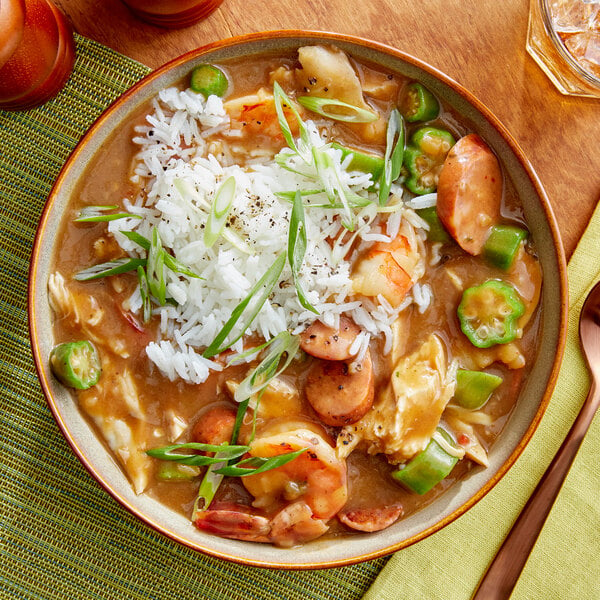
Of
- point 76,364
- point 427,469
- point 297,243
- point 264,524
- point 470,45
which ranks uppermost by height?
point 470,45

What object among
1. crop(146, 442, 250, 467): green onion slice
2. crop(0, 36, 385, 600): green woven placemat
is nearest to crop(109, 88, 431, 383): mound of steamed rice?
crop(146, 442, 250, 467): green onion slice

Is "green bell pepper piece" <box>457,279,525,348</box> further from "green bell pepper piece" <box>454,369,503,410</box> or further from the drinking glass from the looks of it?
the drinking glass

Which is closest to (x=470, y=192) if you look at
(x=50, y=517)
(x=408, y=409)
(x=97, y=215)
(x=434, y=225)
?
(x=434, y=225)

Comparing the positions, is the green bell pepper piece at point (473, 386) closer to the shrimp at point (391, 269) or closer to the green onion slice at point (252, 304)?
the shrimp at point (391, 269)

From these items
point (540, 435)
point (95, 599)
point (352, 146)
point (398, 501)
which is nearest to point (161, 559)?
point (95, 599)

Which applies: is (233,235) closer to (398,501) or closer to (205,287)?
(205,287)

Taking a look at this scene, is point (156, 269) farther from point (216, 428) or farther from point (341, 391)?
point (341, 391)
